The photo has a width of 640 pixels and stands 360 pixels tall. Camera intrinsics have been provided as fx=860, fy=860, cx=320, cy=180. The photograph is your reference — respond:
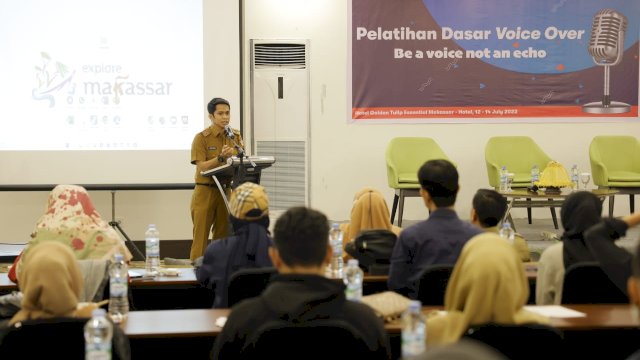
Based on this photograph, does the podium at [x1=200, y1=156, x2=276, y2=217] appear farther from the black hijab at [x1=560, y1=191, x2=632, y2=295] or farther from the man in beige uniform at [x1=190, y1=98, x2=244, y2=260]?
the black hijab at [x1=560, y1=191, x2=632, y2=295]

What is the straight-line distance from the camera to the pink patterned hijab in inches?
154

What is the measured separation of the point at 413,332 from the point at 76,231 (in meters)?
1.89

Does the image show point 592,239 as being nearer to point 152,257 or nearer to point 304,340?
point 304,340

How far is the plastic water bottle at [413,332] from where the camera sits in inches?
104

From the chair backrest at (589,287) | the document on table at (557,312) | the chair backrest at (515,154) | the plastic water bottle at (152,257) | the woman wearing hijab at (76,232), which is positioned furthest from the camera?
the chair backrest at (515,154)

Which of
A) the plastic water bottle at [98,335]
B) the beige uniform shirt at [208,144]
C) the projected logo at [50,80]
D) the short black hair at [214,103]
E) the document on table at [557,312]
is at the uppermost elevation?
the projected logo at [50,80]

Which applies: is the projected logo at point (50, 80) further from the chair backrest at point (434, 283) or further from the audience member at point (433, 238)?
the chair backrest at point (434, 283)

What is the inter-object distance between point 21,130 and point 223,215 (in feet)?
7.80

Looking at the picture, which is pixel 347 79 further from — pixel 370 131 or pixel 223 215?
pixel 223 215

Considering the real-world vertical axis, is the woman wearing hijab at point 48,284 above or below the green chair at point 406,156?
below

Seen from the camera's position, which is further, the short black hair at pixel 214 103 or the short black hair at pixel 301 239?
the short black hair at pixel 214 103

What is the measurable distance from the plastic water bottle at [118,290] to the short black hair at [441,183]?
1350 mm

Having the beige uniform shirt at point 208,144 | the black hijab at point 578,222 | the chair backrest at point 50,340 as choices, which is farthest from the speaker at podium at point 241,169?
the chair backrest at point 50,340

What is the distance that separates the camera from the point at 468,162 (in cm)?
912
